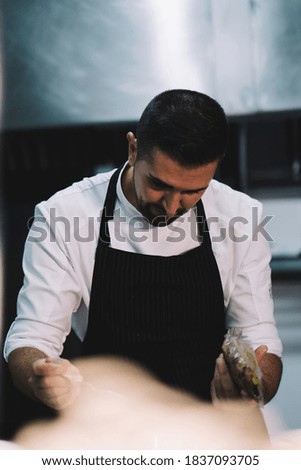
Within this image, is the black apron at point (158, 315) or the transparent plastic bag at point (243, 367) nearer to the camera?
the transparent plastic bag at point (243, 367)

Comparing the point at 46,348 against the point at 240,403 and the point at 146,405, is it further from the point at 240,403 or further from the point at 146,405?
the point at 240,403

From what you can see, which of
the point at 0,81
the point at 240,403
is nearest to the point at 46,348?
the point at 240,403

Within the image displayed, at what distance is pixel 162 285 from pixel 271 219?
2.98 feet

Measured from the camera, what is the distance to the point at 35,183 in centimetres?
241

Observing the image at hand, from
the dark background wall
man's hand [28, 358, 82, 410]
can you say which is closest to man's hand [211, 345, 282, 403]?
man's hand [28, 358, 82, 410]

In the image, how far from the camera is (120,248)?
Answer: 1533 millimetres

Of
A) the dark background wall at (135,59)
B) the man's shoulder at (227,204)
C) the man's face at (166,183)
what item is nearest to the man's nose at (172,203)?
the man's face at (166,183)

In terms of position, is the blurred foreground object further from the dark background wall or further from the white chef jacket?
the dark background wall

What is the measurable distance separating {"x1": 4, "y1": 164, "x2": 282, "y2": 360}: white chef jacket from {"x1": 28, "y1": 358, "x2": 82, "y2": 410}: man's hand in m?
0.22

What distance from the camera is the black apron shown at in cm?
148

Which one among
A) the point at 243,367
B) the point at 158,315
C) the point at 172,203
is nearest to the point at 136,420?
the point at 158,315

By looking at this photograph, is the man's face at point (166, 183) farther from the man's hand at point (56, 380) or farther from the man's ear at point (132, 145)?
the man's hand at point (56, 380)

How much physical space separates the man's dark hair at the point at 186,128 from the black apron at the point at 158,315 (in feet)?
0.91

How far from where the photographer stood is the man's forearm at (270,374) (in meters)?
1.39
